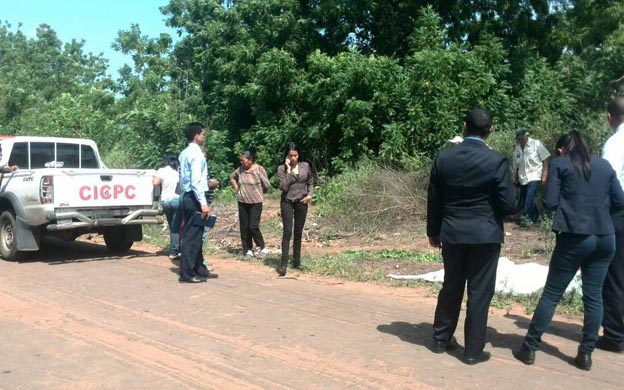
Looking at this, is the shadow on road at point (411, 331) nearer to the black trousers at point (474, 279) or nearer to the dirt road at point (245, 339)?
the dirt road at point (245, 339)

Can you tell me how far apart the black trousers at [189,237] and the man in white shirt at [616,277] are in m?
4.82

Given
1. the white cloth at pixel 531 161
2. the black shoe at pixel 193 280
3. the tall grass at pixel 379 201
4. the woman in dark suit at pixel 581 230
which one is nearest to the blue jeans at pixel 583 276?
the woman in dark suit at pixel 581 230

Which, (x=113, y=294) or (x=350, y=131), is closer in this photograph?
(x=113, y=294)

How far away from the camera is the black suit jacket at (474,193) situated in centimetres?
491

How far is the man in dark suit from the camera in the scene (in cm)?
492

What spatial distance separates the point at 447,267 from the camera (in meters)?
5.20

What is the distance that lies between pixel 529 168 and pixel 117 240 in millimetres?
7256

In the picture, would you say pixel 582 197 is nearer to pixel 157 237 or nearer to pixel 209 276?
pixel 209 276

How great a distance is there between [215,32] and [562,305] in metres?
16.1

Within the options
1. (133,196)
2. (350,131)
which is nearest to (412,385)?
(133,196)

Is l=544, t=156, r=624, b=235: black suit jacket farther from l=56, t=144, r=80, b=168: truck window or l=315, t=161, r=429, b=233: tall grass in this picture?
l=56, t=144, r=80, b=168: truck window

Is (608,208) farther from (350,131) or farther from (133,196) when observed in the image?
(350,131)

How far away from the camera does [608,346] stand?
→ 5.42 m

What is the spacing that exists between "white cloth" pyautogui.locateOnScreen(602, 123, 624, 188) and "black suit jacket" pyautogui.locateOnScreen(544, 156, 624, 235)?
0.25m
